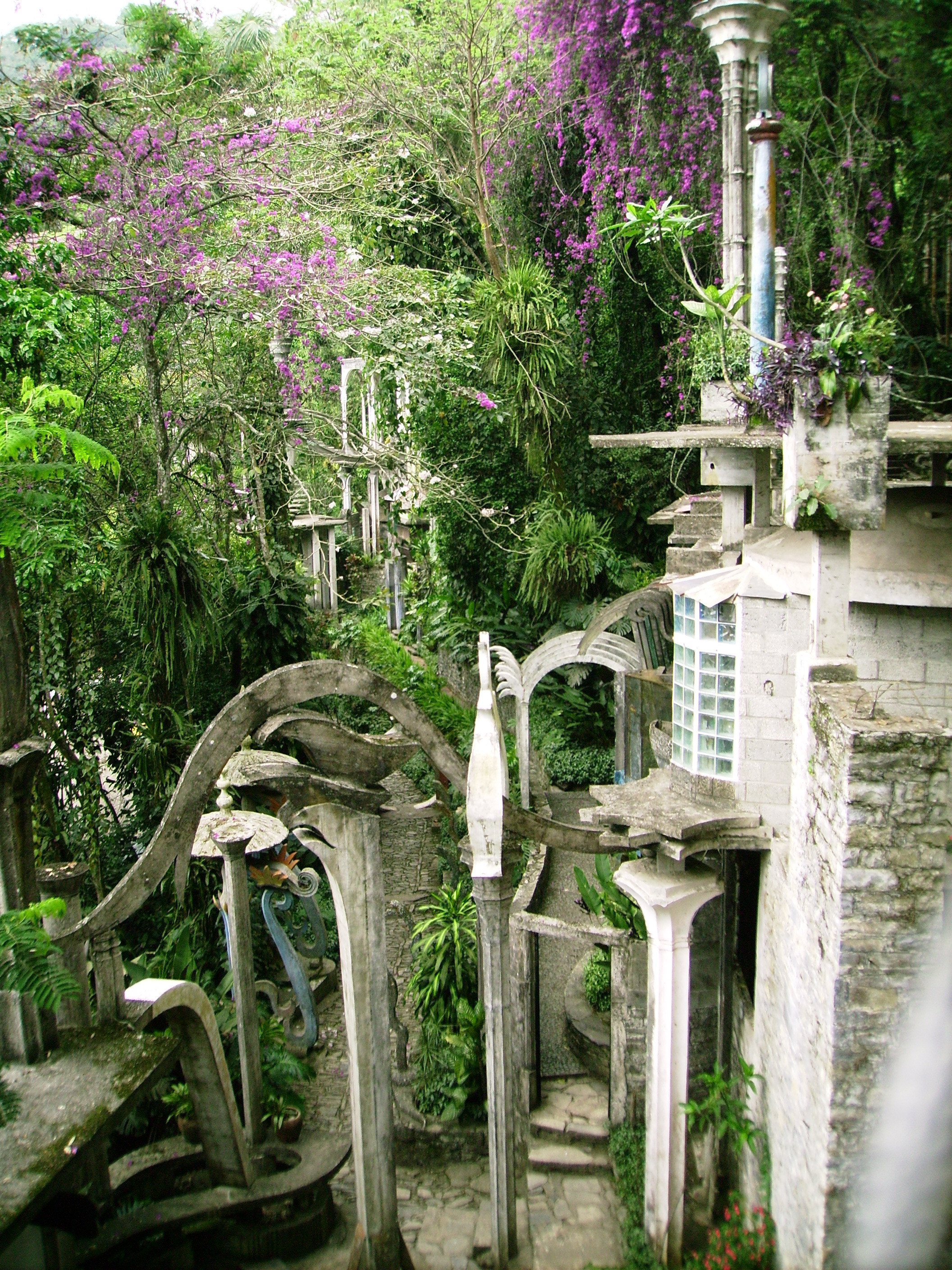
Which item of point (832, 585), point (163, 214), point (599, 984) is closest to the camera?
point (832, 585)

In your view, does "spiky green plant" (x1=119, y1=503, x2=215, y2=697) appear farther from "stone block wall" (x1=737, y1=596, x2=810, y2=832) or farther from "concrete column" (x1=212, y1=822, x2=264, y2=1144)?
"stone block wall" (x1=737, y1=596, x2=810, y2=832)

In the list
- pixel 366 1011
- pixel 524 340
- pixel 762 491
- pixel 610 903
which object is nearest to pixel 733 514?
pixel 762 491

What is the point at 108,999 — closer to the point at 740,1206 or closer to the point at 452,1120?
the point at 452,1120

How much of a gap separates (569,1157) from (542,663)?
518cm

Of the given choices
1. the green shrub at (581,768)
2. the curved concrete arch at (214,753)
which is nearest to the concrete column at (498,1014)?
Answer: the curved concrete arch at (214,753)

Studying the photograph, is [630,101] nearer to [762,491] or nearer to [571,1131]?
[762,491]

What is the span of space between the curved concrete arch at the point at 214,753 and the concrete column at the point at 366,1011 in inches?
20.5

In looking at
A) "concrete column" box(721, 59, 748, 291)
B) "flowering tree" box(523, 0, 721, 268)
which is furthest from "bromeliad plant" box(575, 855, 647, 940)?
"flowering tree" box(523, 0, 721, 268)

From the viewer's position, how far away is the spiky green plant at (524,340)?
1197 cm

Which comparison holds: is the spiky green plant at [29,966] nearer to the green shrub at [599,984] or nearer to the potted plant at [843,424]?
the potted plant at [843,424]

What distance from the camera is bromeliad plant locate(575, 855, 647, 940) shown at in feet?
23.8

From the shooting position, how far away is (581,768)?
12000 mm

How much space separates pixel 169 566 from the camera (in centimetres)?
823

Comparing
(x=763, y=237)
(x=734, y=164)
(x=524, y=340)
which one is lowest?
(x=763, y=237)
